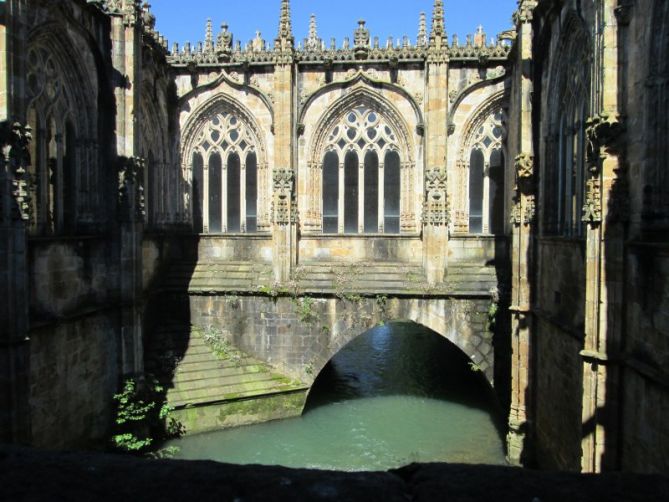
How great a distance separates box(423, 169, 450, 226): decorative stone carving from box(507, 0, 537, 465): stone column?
290 cm

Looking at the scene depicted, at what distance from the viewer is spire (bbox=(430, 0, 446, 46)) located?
15852mm

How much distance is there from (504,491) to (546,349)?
10832 millimetres

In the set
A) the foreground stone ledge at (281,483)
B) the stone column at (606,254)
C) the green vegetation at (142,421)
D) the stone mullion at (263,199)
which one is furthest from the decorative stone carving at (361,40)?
the foreground stone ledge at (281,483)

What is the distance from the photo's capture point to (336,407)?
16.5 metres

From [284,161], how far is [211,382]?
695 centimetres

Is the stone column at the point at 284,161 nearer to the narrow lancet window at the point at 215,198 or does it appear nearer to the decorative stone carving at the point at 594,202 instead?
the narrow lancet window at the point at 215,198

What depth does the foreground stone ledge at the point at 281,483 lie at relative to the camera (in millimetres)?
1975

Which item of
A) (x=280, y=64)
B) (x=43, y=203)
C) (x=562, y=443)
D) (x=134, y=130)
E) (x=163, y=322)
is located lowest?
(x=562, y=443)

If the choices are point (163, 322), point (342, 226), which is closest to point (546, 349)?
point (342, 226)

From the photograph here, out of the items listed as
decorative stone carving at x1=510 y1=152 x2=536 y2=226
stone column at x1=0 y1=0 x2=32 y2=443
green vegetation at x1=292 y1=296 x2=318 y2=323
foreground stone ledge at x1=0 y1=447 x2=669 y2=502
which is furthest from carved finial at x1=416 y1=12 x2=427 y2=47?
foreground stone ledge at x1=0 y1=447 x2=669 y2=502

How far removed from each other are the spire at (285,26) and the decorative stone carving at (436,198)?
602 cm

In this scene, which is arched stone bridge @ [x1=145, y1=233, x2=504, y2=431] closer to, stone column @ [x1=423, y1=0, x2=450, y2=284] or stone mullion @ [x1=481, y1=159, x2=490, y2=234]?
stone column @ [x1=423, y1=0, x2=450, y2=284]

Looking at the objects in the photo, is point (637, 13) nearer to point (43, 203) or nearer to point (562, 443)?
point (562, 443)

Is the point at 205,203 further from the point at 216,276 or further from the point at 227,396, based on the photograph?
the point at 227,396
